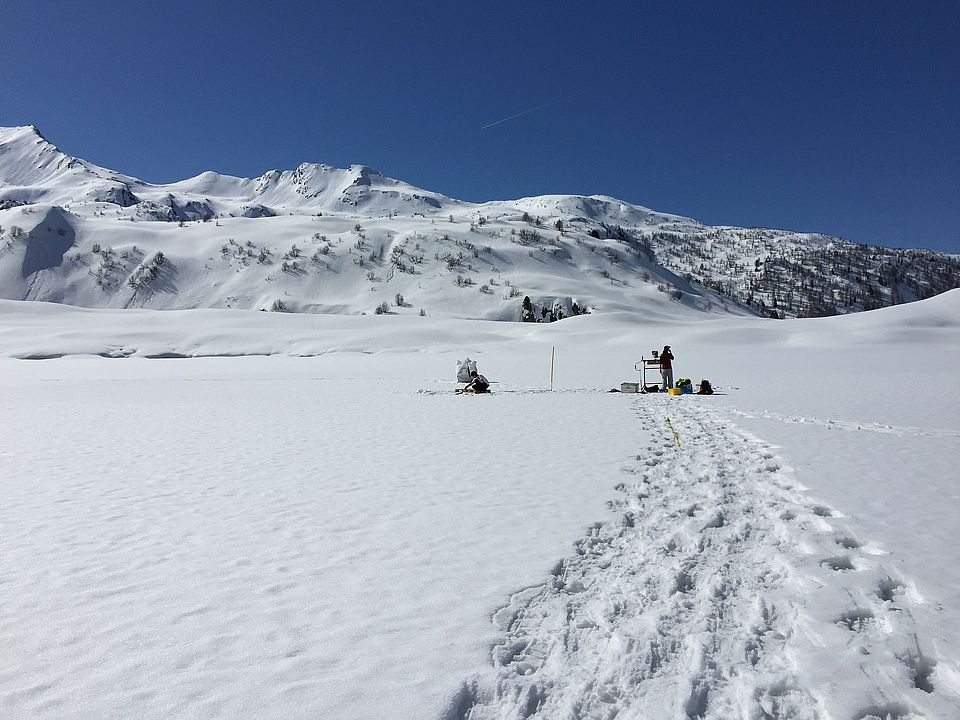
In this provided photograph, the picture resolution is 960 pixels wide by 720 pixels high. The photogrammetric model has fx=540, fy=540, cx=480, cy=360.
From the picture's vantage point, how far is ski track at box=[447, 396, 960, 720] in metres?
3.22

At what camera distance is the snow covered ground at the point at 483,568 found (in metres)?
3.33

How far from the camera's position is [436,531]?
6203 mm

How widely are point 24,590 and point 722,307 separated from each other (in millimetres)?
143625

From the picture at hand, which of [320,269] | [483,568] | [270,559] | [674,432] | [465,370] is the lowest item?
[270,559]

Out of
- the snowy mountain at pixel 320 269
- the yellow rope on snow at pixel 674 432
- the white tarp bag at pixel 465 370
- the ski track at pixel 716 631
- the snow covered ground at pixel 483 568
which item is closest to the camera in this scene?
the ski track at pixel 716 631

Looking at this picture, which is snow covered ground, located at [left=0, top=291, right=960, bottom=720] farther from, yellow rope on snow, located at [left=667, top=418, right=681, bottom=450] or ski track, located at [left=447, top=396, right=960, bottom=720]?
yellow rope on snow, located at [left=667, top=418, right=681, bottom=450]

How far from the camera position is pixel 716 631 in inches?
157

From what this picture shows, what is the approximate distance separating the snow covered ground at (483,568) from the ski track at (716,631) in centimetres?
2

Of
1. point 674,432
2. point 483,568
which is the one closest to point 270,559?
point 483,568

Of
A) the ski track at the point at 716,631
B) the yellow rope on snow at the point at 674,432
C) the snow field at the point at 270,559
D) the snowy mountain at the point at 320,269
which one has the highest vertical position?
the snowy mountain at the point at 320,269

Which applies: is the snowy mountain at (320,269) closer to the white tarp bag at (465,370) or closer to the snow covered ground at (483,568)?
the white tarp bag at (465,370)

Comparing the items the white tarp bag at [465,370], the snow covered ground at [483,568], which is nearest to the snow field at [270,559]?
the snow covered ground at [483,568]

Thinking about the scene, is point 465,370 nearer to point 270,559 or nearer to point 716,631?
point 270,559

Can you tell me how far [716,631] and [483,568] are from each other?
207 cm
